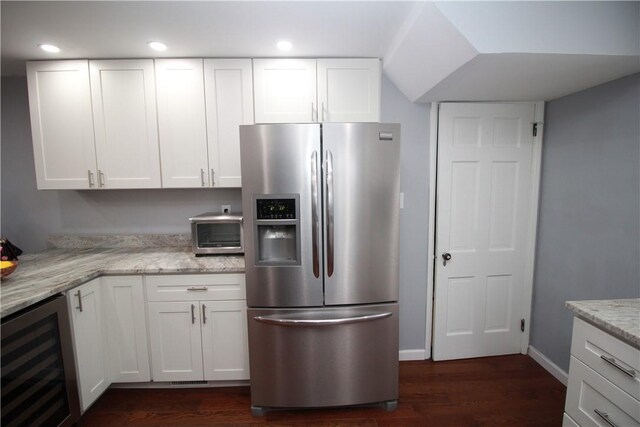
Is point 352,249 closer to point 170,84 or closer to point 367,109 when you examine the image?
point 367,109

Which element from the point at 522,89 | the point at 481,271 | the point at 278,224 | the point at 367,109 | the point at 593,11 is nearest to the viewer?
the point at 593,11

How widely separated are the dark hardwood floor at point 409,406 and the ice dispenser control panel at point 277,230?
1.04m

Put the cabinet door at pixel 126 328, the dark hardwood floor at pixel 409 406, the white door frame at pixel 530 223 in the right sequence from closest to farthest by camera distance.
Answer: the dark hardwood floor at pixel 409 406
the cabinet door at pixel 126 328
the white door frame at pixel 530 223

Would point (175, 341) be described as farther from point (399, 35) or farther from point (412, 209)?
point (399, 35)

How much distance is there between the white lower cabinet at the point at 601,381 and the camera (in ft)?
3.45

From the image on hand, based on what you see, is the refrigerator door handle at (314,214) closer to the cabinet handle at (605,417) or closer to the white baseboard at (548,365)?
the cabinet handle at (605,417)

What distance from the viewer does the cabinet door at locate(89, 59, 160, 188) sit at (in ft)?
6.59

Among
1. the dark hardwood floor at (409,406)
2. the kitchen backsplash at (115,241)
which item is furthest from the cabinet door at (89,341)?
the kitchen backsplash at (115,241)

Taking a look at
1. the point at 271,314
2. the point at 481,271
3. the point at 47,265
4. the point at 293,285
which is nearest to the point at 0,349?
the point at 47,265

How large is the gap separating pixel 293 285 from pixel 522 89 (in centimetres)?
202

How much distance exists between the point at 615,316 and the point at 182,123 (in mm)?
2666

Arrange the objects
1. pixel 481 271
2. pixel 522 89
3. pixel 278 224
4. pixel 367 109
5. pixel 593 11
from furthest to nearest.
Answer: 1. pixel 481 271
2. pixel 367 109
3. pixel 522 89
4. pixel 278 224
5. pixel 593 11

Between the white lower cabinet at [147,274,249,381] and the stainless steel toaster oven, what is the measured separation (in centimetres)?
23

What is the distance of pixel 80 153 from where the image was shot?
2064 millimetres
